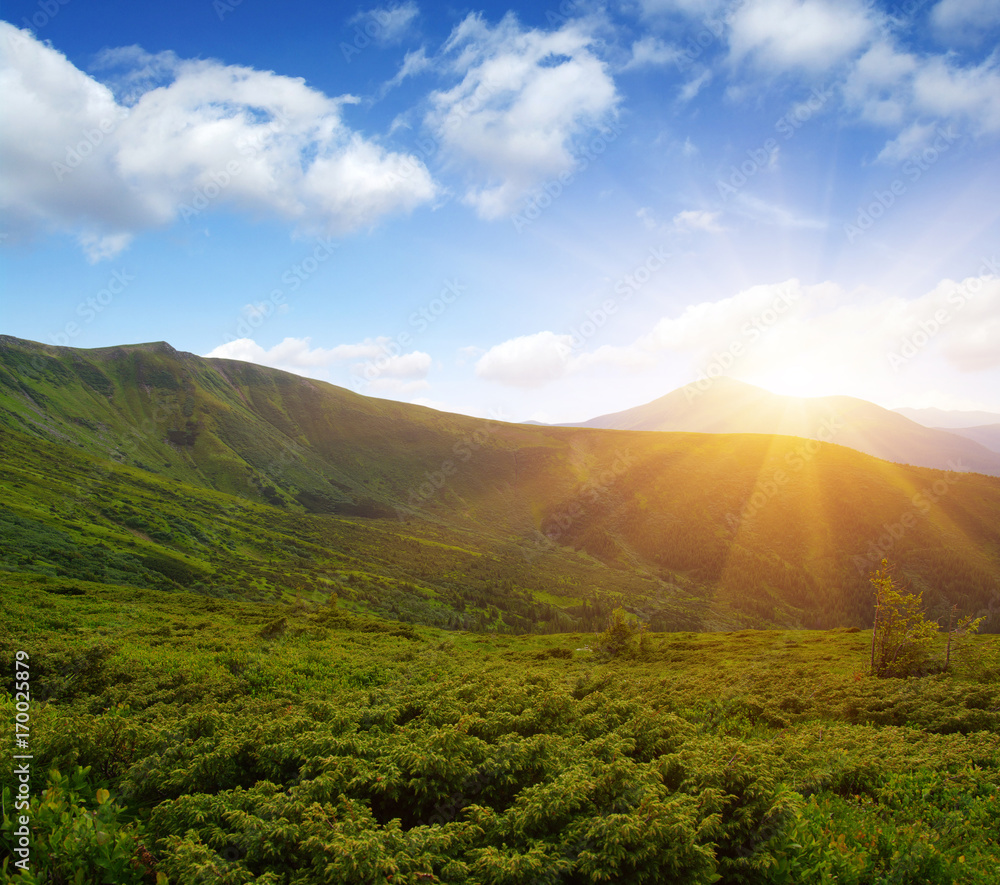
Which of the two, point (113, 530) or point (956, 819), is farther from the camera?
point (113, 530)

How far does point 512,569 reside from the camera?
493 ft

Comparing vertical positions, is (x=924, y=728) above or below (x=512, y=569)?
above

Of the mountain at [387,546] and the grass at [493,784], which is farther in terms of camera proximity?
the mountain at [387,546]

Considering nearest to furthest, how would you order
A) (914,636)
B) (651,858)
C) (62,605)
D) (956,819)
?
(651,858) → (956,819) → (914,636) → (62,605)

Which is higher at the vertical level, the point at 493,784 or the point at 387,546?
the point at 493,784

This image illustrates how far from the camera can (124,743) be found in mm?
A: 10609

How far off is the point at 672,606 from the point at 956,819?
484 feet

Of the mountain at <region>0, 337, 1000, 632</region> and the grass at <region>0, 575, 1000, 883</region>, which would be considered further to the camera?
the mountain at <region>0, 337, 1000, 632</region>

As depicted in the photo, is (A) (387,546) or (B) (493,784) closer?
(B) (493,784)

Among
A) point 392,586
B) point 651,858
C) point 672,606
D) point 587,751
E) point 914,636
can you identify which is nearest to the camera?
point 651,858

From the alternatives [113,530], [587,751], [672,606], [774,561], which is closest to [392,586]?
[113,530]

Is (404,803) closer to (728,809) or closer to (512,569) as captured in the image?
(728,809)

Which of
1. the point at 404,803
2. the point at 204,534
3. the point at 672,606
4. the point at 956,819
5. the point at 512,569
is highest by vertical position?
the point at 404,803

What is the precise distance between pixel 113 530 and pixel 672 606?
139994mm
